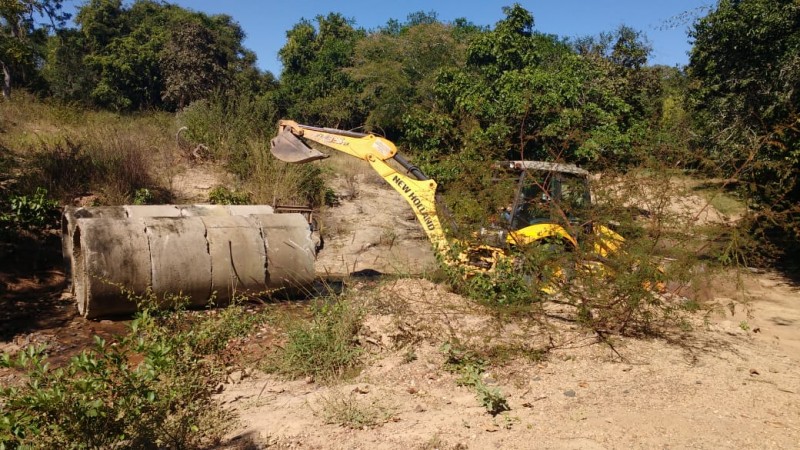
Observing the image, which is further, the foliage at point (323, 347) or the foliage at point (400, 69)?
the foliage at point (400, 69)

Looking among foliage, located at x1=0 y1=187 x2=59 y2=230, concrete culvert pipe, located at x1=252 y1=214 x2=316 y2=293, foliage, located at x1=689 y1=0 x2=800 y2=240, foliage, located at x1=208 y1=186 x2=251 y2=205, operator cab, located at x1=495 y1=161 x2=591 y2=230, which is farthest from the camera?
foliage, located at x1=208 y1=186 x2=251 y2=205

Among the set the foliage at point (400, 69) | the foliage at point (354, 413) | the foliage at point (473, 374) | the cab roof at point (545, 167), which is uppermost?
the foliage at point (400, 69)

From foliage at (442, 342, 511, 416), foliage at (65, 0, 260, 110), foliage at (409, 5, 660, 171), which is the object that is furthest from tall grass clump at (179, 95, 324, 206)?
foliage at (442, 342, 511, 416)

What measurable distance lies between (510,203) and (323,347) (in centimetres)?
292

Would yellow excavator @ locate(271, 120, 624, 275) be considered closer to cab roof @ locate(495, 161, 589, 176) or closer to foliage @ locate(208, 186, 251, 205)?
cab roof @ locate(495, 161, 589, 176)

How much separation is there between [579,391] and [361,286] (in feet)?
9.73

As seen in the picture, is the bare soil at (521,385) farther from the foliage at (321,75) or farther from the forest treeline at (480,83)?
the foliage at (321,75)

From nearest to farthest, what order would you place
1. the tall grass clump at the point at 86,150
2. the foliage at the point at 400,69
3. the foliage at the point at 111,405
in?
the foliage at the point at 111,405, the tall grass clump at the point at 86,150, the foliage at the point at 400,69

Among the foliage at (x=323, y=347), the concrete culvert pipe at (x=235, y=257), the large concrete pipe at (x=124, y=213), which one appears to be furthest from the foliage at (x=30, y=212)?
the foliage at (x=323, y=347)

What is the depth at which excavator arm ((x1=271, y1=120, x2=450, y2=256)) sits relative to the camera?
7.22m

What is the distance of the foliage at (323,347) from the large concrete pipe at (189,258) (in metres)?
1.57

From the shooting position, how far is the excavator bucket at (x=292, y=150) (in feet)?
27.0

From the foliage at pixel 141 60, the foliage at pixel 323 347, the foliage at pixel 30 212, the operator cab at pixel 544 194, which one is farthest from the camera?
Result: the foliage at pixel 141 60

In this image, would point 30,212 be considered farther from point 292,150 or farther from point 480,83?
point 480,83
